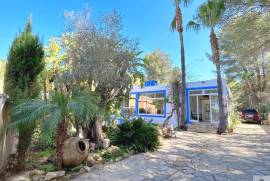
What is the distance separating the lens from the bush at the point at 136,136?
7.88 meters

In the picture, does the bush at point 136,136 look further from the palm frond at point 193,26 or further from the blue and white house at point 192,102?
the palm frond at point 193,26

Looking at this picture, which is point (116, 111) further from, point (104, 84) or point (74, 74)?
point (74, 74)

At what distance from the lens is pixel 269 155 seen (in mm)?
7332

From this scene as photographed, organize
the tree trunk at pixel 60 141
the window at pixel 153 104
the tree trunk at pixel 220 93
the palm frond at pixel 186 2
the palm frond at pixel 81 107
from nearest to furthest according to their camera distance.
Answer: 1. the palm frond at pixel 81 107
2. the tree trunk at pixel 60 141
3. the tree trunk at pixel 220 93
4. the palm frond at pixel 186 2
5. the window at pixel 153 104


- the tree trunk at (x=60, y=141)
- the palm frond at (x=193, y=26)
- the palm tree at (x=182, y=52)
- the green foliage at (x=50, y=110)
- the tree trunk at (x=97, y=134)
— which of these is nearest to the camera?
the green foliage at (x=50, y=110)

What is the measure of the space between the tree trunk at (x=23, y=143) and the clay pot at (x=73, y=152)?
3.02ft

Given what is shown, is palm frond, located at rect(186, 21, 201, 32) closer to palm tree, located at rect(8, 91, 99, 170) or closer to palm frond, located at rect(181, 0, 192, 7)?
palm frond, located at rect(181, 0, 192, 7)

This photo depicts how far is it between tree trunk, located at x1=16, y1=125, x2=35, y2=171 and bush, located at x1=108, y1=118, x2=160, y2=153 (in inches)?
135

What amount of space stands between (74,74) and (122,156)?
337 cm

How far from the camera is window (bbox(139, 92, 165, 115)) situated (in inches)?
730

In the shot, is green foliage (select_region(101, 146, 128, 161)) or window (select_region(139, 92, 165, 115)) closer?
green foliage (select_region(101, 146, 128, 161))

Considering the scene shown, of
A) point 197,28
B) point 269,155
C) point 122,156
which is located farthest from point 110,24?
point 197,28

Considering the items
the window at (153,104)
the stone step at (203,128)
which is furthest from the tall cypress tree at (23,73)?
the window at (153,104)

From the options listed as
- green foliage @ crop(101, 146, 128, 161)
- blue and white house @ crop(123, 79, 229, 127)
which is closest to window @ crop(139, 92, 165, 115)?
blue and white house @ crop(123, 79, 229, 127)
